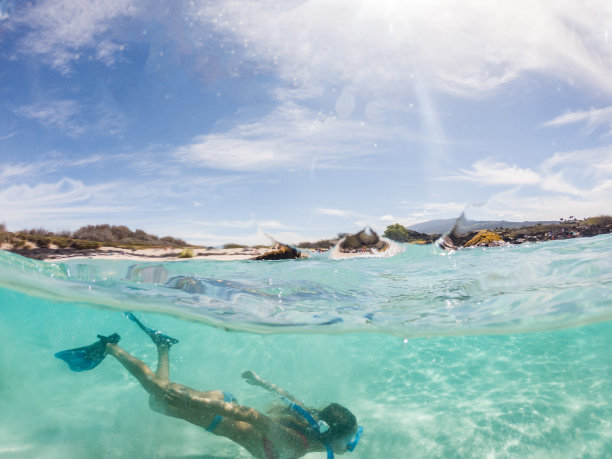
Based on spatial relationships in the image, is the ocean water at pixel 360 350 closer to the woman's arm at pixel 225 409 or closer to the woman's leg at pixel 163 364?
the woman's leg at pixel 163 364

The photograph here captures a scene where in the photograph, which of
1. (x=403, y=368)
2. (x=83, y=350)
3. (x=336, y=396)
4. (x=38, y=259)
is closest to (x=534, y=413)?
(x=403, y=368)

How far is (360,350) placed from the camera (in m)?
10.6

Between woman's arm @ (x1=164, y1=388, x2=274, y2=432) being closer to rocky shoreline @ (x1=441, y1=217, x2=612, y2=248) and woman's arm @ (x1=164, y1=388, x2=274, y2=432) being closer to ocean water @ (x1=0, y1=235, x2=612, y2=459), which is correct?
ocean water @ (x1=0, y1=235, x2=612, y2=459)

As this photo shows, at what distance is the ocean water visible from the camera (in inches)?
297

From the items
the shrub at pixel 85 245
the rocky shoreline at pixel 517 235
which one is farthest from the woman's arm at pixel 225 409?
the rocky shoreline at pixel 517 235

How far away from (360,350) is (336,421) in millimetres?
4576

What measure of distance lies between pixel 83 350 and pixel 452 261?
11060mm

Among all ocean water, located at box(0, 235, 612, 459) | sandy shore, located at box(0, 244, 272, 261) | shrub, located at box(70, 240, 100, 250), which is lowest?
ocean water, located at box(0, 235, 612, 459)

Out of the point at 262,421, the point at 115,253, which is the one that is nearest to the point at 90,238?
the point at 115,253

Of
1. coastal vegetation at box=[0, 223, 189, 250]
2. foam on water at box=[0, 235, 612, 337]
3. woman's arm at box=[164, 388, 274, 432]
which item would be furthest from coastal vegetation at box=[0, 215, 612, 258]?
woman's arm at box=[164, 388, 274, 432]

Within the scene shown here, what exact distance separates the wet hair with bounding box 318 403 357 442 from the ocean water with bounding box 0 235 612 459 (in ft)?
5.50

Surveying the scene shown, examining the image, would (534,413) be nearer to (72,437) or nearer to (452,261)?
(452,261)

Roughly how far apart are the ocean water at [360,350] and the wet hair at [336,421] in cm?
168

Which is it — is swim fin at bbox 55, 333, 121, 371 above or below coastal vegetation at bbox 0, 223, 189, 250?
below
